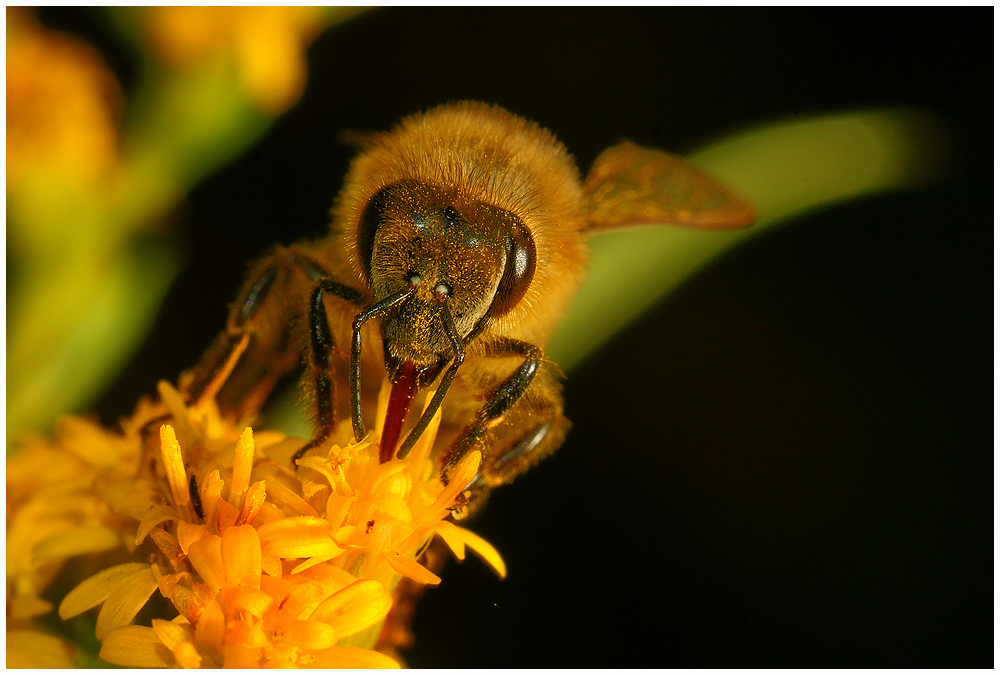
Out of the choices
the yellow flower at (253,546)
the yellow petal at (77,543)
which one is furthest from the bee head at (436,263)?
the yellow petal at (77,543)

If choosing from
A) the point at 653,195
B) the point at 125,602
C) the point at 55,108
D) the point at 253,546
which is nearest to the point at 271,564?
the point at 253,546

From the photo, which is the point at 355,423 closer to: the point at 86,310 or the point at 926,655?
the point at 86,310

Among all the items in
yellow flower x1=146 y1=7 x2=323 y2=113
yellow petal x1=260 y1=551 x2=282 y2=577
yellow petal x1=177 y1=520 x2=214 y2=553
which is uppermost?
yellow flower x1=146 y1=7 x2=323 y2=113

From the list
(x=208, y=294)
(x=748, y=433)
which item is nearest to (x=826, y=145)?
(x=748, y=433)

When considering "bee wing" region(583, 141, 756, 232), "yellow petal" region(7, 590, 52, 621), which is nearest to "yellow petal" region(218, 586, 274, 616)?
"yellow petal" region(7, 590, 52, 621)

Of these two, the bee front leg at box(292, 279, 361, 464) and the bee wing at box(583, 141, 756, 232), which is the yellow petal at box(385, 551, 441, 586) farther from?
the bee wing at box(583, 141, 756, 232)

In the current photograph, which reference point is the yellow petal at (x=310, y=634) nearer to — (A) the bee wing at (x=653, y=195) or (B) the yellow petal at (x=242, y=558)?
Answer: (B) the yellow petal at (x=242, y=558)
